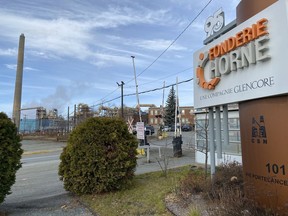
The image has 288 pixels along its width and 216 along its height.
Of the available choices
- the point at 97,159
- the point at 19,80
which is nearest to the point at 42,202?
the point at 97,159

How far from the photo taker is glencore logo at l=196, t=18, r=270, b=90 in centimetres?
450

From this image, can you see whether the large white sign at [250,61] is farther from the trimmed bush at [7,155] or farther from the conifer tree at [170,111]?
the conifer tree at [170,111]

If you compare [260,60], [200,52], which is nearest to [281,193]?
[260,60]

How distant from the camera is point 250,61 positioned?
4.73 metres

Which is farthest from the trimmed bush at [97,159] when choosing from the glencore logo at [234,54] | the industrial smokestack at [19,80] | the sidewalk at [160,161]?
the industrial smokestack at [19,80]

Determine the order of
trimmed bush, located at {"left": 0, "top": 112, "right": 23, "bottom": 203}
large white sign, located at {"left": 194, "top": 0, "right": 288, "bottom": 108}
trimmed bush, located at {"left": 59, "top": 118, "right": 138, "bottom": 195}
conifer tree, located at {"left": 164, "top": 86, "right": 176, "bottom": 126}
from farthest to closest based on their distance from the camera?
conifer tree, located at {"left": 164, "top": 86, "right": 176, "bottom": 126}, trimmed bush, located at {"left": 59, "top": 118, "right": 138, "bottom": 195}, trimmed bush, located at {"left": 0, "top": 112, "right": 23, "bottom": 203}, large white sign, located at {"left": 194, "top": 0, "right": 288, "bottom": 108}

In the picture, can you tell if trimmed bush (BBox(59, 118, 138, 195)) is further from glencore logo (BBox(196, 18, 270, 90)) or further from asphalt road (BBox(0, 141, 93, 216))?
glencore logo (BBox(196, 18, 270, 90))

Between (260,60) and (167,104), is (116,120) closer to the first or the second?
(260,60)

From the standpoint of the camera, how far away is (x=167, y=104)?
8206 centimetres

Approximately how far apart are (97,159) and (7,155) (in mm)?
2001

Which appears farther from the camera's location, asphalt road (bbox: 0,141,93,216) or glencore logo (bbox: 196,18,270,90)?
asphalt road (bbox: 0,141,93,216)

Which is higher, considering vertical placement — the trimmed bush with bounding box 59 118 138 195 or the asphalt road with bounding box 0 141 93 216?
the trimmed bush with bounding box 59 118 138 195

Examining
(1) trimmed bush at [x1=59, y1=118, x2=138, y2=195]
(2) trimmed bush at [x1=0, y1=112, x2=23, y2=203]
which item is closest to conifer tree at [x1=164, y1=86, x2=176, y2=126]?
(1) trimmed bush at [x1=59, y1=118, x2=138, y2=195]

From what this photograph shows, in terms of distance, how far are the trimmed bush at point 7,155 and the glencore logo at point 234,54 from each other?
13.9 feet
